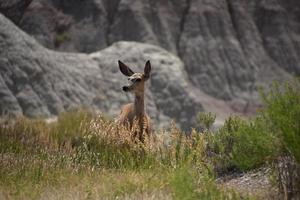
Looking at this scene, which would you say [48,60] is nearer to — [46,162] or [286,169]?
[46,162]

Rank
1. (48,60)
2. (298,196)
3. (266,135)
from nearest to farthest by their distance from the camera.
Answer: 1. (298,196)
2. (266,135)
3. (48,60)

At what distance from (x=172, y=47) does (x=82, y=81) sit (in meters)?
7.33

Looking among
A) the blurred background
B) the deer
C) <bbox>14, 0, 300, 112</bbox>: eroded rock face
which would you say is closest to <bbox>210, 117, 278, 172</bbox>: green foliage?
the deer

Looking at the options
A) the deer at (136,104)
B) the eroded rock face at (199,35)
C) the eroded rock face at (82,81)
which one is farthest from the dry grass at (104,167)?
the eroded rock face at (199,35)

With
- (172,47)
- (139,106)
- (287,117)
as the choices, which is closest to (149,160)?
(287,117)

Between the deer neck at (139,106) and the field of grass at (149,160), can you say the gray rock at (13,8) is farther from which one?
the field of grass at (149,160)

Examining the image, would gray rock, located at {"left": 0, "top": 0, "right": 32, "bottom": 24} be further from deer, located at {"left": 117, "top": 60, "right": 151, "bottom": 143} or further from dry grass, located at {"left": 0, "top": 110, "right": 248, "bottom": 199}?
dry grass, located at {"left": 0, "top": 110, "right": 248, "bottom": 199}

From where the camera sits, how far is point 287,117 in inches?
328

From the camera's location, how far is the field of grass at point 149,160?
324 inches

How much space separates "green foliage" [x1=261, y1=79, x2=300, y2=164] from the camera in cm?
816

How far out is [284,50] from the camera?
36.0m

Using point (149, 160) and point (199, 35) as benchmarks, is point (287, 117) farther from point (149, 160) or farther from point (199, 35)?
point (199, 35)

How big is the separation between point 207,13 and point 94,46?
234 inches

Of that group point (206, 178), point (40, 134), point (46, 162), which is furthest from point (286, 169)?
point (40, 134)
